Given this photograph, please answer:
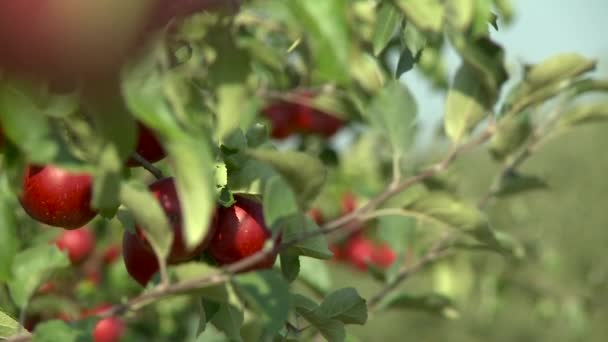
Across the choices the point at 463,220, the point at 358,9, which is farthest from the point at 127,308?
the point at 358,9

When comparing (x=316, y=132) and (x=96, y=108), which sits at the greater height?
(x=96, y=108)

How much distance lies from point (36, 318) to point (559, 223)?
252 inches

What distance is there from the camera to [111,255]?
2795mm

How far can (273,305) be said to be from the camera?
883mm

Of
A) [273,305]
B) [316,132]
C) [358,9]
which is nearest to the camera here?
[273,305]

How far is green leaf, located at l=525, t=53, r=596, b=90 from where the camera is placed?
145cm

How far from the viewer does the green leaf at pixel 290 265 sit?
45.7 inches

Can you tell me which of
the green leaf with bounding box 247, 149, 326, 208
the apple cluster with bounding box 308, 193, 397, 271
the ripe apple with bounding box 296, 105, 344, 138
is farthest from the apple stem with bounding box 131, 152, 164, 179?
the apple cluster with bounding box 308, 193, 397, 271

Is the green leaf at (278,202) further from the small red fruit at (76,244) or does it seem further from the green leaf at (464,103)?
the small red fruit at (76,244)

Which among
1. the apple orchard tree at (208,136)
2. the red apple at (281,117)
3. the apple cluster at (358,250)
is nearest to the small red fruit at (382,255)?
the apple cluster at (358,250)

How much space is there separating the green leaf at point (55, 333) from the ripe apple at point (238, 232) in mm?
201

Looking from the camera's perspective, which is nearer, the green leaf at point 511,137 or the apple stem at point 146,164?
the apple stem at point 146,164

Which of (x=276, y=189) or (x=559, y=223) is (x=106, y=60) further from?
(x=559, y=223)

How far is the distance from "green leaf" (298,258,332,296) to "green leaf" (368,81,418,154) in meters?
0.62
